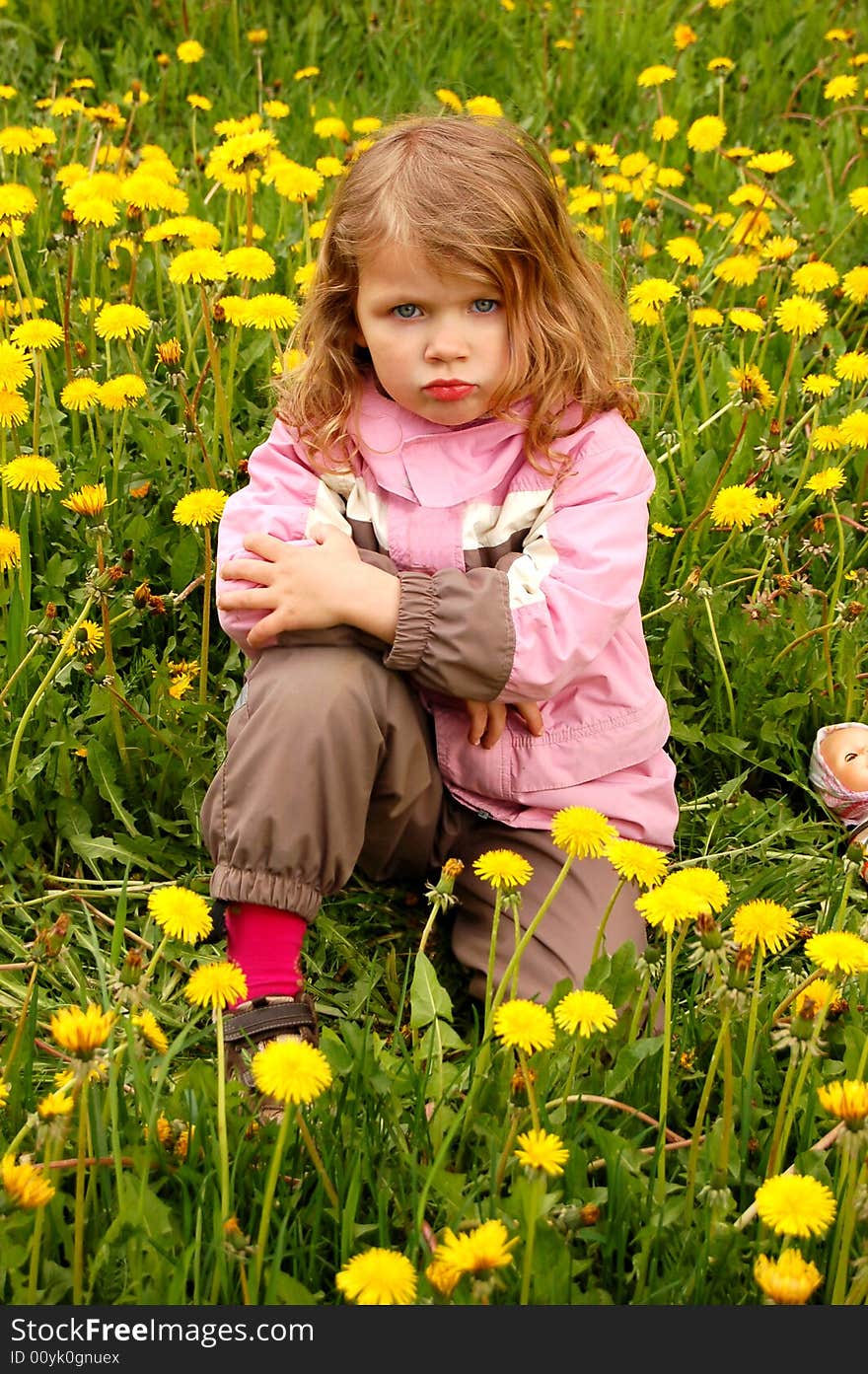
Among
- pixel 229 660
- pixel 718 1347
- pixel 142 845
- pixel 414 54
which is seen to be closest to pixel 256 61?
pixel 414 54

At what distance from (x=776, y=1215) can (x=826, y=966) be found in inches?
10.2

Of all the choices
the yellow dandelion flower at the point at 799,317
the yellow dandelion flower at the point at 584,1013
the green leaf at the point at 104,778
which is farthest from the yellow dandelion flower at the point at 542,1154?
the yellow dandelion flower at the point at 799,317

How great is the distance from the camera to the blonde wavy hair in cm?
177

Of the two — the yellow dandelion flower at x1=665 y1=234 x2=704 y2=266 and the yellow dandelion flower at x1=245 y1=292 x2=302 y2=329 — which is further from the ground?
the yellow dandelion flower at x1=665 y1=234 x2=704 y2=266

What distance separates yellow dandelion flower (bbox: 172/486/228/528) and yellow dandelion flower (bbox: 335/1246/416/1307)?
1.10m

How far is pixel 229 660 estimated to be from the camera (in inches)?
86.3

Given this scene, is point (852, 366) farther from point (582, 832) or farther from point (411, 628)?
point (582, 832)

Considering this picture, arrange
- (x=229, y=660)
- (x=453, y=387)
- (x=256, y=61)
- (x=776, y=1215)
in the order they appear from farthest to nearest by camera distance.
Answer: (x=256, y=61) < (x=229, y=660) < (x=453, y=387) < (x=776, y=1215)

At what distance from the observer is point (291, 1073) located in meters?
1.17

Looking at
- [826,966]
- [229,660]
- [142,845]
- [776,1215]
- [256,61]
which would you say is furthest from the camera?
[256,61]

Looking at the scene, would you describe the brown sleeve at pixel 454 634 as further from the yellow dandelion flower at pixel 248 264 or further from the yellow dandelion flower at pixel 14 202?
the yellow dandelion flower at pixel 14 202

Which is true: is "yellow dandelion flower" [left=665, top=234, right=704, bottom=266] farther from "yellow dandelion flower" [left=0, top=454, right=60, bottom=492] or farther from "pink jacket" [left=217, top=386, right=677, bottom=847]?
"yellow dandelion flower" [left=0, top=454, right=60, bottom=492]

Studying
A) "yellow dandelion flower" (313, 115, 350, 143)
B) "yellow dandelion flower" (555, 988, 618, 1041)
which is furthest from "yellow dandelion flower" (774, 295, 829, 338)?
"yellow dandelion flower" (555, 988, 618, 1041)

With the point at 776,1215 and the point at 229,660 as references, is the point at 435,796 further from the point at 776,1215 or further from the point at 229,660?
the point at 776,1215
